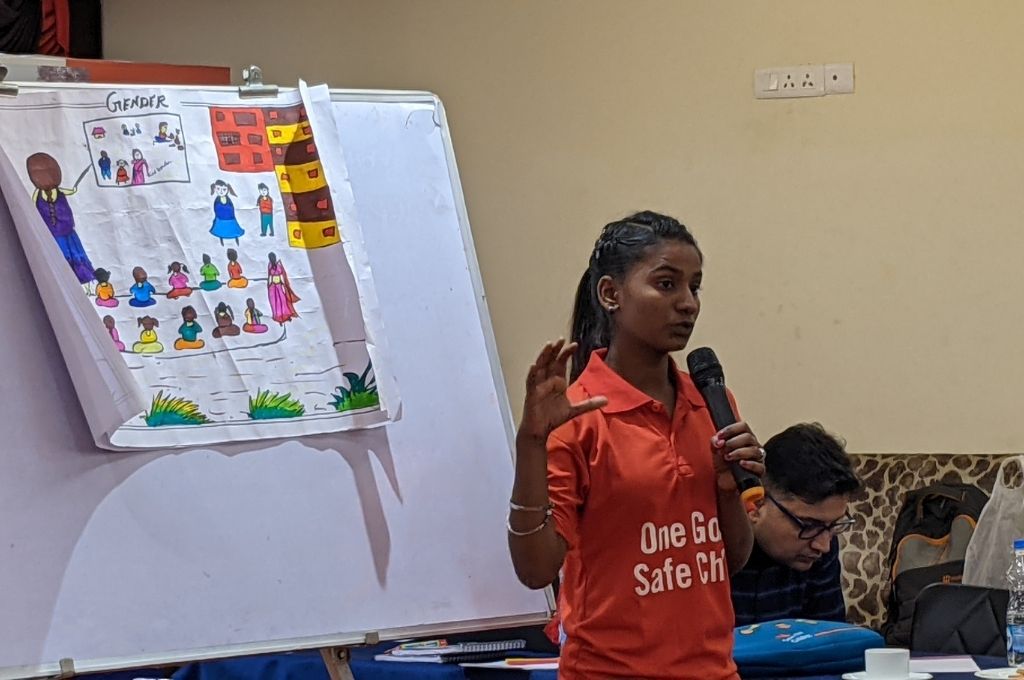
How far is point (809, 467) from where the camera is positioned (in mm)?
2543

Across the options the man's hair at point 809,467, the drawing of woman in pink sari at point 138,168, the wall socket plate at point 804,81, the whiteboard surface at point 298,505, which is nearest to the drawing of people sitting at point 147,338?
the whiteboard surface at point 298,505

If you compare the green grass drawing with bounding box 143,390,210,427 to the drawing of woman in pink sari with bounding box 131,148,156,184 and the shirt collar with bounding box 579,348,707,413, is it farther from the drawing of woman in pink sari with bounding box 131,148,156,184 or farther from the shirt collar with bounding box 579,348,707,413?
Answer: the shirt collar with bounding box 579,348,707,413

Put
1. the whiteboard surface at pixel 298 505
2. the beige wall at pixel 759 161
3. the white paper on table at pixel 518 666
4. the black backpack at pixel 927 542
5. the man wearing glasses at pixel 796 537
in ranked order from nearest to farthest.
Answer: the whiteboard surface at pixel 298 505 → the white paper on table at pixel 518 666 → the man wearing glasses at pixel 796 537 → the black backpack at pixel 927 542 → the beige wall at pixel 759 161

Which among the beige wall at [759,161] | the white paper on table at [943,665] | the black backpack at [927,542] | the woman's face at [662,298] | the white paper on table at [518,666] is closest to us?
the woman's face at [662,298]

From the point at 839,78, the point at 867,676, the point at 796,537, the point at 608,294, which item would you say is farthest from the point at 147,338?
the point at 839,78

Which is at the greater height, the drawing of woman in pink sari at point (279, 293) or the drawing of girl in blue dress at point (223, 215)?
the drawing of girl in blue dress at point (223, 215)

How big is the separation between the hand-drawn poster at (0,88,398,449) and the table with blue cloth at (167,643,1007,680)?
1.90ft

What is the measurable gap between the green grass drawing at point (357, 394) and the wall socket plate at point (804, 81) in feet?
8.18

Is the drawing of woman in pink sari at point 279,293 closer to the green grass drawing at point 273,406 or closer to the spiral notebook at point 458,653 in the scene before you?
the green grass drawing at point 273,406

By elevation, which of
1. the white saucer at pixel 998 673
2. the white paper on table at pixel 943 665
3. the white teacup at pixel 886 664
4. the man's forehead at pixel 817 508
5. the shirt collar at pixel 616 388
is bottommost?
the white paper on table at pixel 943 665

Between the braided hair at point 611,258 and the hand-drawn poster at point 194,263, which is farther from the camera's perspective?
the hand-drawn poster at point 194,263

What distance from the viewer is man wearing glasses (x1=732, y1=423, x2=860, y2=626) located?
2514mm

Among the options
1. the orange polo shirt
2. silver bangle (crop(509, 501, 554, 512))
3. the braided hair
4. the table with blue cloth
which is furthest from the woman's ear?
the table with blue cloth

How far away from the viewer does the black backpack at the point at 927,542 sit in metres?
3.39
